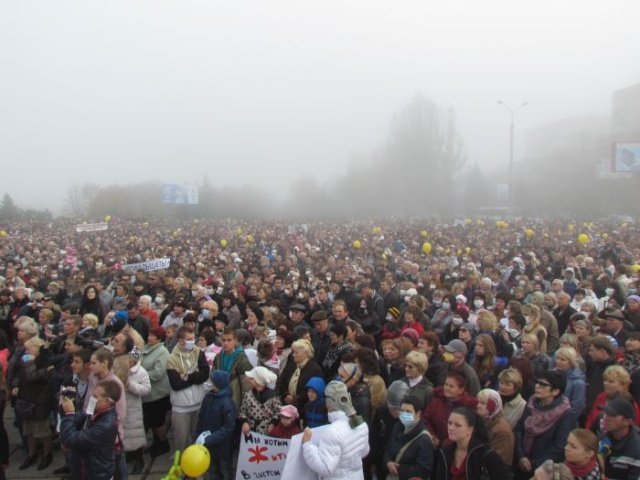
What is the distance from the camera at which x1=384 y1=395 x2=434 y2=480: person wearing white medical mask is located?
379 cm

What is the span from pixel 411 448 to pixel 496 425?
0.68 meters

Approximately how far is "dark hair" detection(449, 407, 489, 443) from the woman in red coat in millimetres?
485

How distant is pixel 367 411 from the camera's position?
14.7 ft

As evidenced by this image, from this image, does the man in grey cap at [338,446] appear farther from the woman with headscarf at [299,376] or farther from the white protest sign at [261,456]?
the woman with headscarf at [299,376]

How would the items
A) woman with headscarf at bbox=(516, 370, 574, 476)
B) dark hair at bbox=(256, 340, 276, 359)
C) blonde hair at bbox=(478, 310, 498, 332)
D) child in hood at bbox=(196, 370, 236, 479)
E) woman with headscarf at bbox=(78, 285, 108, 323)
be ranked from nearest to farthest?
woman with headscarf at bbox=(516, 370, 574, 476), child in hood at bbox=(196, 370, 236, 479), dark hair at bbox=(256, 340, 276, 359), blonde hair at bbox=(478, 310, 498, 332), woman with headscarf at bbox=(78, 285, 108, 323)

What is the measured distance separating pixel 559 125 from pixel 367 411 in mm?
94154

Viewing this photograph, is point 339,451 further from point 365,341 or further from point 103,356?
point 103,356

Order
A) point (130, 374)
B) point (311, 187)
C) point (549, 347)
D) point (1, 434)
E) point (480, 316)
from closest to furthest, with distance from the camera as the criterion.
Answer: point (1, 434) → point (130, 374) → point (480, 316) → point (549, 347) → point (311, 187)

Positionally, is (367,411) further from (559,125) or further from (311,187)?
(559,125)

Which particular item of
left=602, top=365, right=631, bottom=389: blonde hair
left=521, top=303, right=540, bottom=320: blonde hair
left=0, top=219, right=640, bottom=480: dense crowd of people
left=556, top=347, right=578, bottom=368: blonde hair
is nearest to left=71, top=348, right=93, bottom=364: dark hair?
left=0, top=219, right=640, bottom=480: dense crowd of people

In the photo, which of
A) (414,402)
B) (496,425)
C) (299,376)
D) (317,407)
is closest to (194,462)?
(317,407)

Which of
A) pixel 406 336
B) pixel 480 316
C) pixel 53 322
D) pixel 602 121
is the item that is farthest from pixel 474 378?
pixel 602 121

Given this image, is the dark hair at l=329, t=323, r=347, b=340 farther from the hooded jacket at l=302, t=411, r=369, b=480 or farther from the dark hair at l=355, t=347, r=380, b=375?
the hooded jacket at l=302, t=411, r=369, b=480

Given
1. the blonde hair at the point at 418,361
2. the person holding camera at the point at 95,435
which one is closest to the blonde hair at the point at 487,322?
the blonde hair at the point at 418,361
